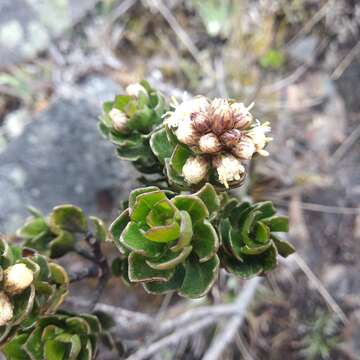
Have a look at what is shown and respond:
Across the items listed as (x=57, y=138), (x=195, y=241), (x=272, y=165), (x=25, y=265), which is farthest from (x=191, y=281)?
(x=272, y=165)

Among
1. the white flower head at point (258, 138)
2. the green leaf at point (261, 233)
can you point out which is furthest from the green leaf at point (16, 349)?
the white flower head at point (258, 138)

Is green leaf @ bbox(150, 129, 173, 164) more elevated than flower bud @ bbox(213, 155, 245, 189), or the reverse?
green leaf @ bbox(150, 129, 173, 164)

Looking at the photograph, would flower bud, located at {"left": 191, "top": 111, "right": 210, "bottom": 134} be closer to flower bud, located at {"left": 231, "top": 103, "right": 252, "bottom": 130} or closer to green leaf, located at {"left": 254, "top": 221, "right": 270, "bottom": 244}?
flower bud, located at {"left": 231, "top": 103, "right": 252, "bottom": 130}

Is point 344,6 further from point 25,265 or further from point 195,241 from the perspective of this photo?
point 25,265

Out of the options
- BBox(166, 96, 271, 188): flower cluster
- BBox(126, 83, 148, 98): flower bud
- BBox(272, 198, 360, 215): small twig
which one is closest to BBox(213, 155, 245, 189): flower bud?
BBox(166, 96, 271, 188): flower cluster

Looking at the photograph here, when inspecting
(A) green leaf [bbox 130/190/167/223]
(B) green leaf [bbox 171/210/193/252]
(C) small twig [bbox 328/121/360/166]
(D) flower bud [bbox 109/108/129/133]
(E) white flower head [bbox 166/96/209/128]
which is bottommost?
(C) small twig [bbox 328/121/360/166]

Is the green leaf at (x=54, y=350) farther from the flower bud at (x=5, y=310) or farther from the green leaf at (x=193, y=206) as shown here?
the green leaf at (x=193, y=206)

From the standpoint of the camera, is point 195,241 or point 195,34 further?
point 195,34

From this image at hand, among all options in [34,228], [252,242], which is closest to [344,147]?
[252,242]
